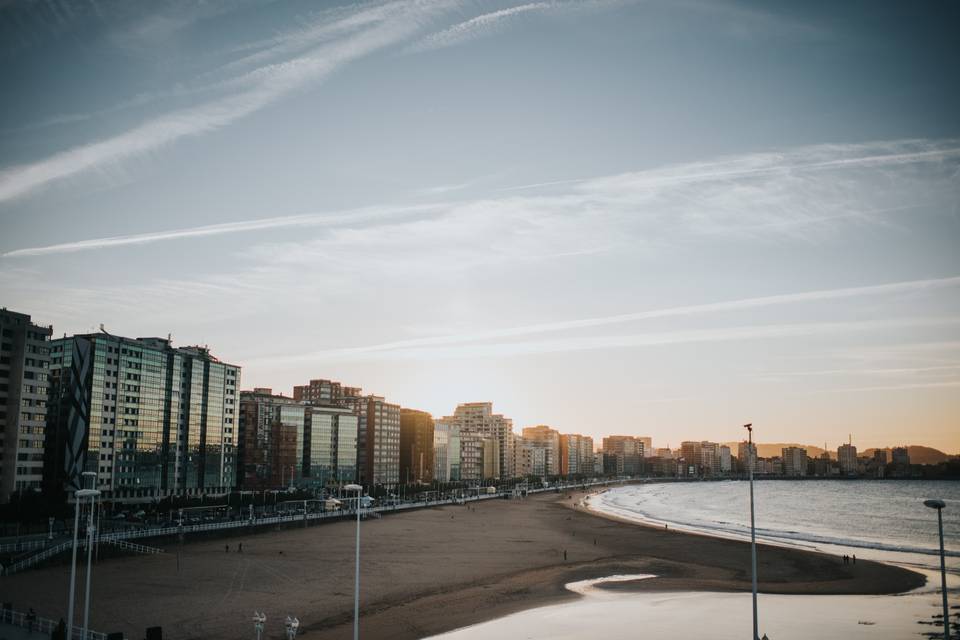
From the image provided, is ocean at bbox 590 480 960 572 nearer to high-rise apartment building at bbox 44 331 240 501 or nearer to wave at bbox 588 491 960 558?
wave at bbox 588 491 960 558

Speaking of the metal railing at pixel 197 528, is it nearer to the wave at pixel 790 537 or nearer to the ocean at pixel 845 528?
the wave at pixel 790 537

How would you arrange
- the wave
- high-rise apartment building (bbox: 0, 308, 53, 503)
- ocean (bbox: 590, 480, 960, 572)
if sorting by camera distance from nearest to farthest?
ocean (bbox: 590, 480, 960, 572) < the wave < high-rise apartment building (bbox: 0, 308, 53, 503)

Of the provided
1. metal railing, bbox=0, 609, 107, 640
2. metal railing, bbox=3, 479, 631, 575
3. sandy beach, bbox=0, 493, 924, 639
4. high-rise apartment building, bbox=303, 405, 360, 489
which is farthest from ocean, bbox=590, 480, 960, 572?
high-rise apartment building, bbox=303, 405, 360, 489

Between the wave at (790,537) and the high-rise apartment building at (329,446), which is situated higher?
the high-rise apartment building at (329,446)

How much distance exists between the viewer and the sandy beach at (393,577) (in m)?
43.2

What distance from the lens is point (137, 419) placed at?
12069cm

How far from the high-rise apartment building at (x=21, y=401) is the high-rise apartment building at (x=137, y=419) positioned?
643 cm

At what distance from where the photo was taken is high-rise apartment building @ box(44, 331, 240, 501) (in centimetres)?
10975

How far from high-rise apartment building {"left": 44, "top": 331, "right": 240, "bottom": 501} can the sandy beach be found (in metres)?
41.2

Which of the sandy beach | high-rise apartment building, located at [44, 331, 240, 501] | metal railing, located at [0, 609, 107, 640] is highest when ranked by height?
high-rise apartment building, located at [44, 331, 240, 501]

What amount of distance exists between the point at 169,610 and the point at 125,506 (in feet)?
261

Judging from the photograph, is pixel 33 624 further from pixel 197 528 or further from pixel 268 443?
pixel 268 443

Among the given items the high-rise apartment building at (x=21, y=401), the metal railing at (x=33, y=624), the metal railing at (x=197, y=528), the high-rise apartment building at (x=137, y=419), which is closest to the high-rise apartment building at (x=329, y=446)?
the high-rise apartment building at (x=137, y=419)

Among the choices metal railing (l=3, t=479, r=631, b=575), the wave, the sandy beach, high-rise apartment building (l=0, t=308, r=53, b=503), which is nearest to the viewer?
the sandy beach
